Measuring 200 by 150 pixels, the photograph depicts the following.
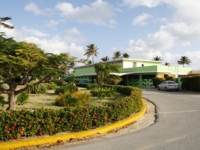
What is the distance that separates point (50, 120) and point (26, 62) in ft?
7.20

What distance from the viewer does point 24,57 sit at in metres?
7.50

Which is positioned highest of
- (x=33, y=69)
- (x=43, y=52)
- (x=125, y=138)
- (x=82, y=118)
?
(x=43, y=52)

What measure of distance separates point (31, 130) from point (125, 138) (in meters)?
2.71

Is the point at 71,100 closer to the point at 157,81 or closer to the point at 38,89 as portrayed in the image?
→ the point at 38,89

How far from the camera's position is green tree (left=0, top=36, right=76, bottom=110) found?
7.23 m

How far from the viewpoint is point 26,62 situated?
7.24 metres

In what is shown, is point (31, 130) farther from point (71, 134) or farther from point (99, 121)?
point (99, 121)

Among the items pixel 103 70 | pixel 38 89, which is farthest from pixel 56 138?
pixel 103 70

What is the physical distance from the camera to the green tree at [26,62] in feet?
23.7

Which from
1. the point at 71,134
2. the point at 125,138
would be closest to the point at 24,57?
the point at 71,134

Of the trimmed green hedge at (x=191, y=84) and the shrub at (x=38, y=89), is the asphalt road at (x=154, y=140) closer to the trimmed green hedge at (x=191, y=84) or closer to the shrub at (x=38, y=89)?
the shrub at (x=38, y=89)

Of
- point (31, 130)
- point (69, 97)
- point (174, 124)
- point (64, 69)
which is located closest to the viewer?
point (31, 130)

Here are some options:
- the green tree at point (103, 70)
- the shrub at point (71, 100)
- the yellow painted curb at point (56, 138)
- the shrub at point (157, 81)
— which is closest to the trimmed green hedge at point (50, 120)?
the yellow painted curb at point (56, 138)

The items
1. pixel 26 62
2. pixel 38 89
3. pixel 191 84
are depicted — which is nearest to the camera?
pixel 26 62
